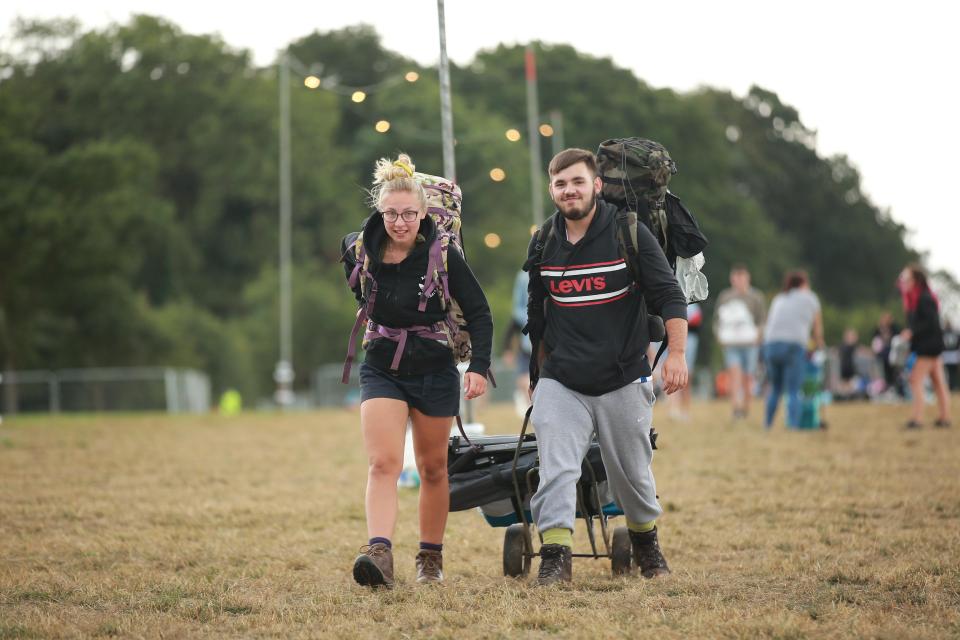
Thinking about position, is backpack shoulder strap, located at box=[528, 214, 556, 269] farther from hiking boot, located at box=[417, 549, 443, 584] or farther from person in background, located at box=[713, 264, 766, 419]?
person in background, located at box=[713, 264, 766, 419]

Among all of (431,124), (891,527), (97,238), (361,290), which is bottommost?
(891,527)

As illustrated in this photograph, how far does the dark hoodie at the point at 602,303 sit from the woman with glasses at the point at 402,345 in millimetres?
377

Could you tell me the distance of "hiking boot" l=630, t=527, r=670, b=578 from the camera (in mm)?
6785

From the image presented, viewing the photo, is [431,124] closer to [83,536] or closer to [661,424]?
[661,424]

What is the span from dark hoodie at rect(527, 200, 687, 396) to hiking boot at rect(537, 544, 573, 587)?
0.71 meters

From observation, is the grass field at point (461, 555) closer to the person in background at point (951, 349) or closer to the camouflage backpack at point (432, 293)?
the camouflage backpack at point (432, 293)

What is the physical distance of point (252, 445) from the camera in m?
17.3

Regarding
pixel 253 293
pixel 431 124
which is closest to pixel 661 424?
pixel 431 124

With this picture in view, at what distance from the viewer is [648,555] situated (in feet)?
22.3

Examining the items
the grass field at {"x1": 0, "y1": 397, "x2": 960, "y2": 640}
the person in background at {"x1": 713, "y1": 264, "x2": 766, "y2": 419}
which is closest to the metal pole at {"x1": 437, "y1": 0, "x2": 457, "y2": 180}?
the grass field at {"x1": 0, "y1": 397, "x2": 960, "y2": 640}

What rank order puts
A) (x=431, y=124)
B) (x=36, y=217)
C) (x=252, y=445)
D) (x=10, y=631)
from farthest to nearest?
(x=431, y=124) < (x=36, y=217) < (x=252, y=445) < (x=10, y=631)

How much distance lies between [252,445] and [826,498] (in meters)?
8.93

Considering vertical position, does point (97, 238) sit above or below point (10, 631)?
above

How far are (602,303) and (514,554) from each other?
1294mm
